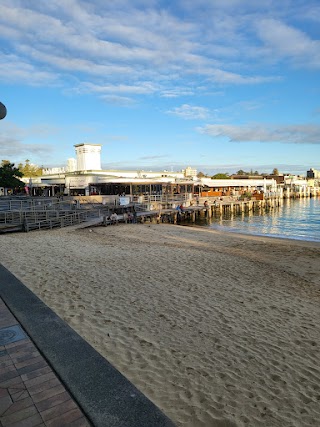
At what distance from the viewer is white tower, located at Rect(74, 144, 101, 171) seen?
42.3 metres

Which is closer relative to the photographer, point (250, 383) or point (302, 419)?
point (302, 419)

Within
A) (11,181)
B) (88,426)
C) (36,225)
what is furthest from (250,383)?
(11,181)

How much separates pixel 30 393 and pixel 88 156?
136ft

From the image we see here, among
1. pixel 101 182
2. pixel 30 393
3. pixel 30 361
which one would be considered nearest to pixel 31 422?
pixel 30 393

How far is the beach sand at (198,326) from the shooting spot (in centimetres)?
397

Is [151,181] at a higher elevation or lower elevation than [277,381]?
higher

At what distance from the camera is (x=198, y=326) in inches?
239

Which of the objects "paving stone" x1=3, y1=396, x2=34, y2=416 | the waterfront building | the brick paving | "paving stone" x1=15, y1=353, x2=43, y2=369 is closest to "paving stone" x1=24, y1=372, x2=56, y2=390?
the brick paving

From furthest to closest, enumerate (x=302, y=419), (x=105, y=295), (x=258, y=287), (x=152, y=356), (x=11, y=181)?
(x=11, y=181) → (x=258, y=287) → (x=105, y=295) → (x=152, y=356) → (x=302, y=419)

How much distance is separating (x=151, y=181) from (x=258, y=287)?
28773mm

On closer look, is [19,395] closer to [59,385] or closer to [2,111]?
[59,385]

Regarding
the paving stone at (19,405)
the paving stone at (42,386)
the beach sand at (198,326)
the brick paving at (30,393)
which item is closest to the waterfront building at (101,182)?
the beach sand at (198,326)

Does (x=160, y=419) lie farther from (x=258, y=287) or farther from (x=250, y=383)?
(x=258, y=287)

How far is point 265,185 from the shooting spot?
75.8 m
